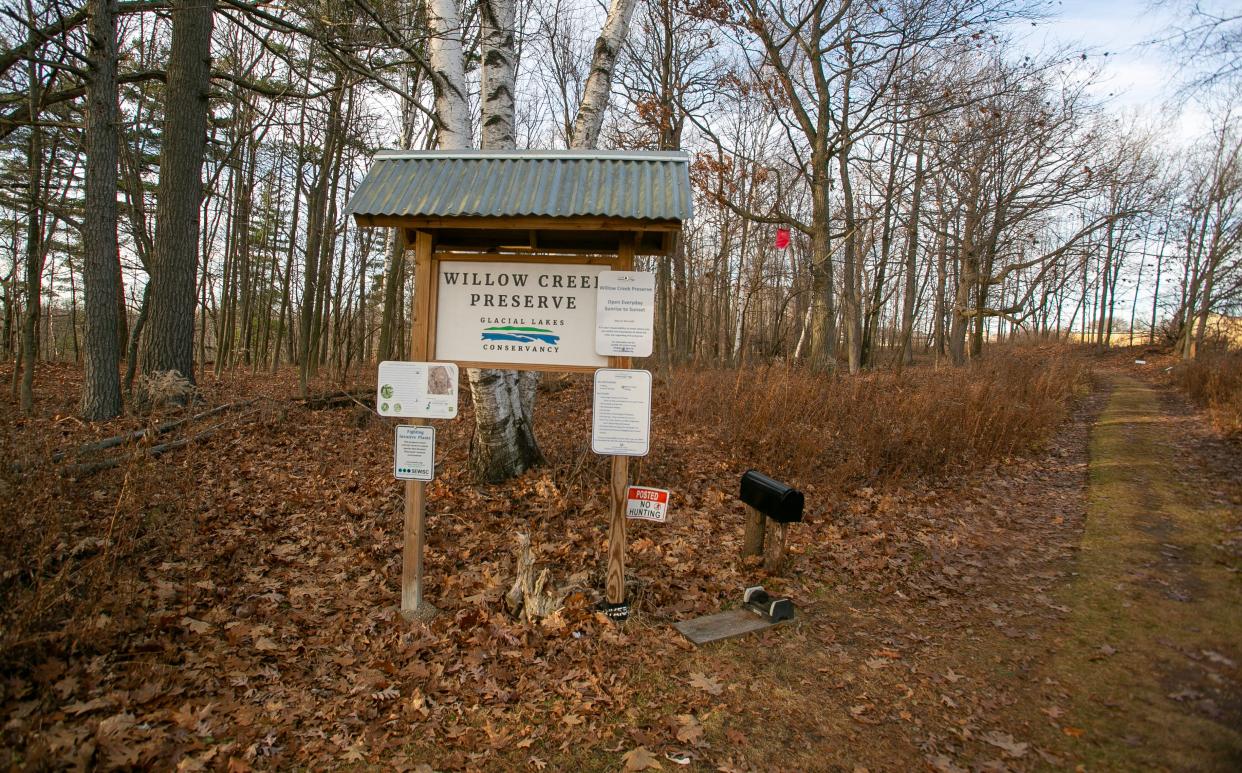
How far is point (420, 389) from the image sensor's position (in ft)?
13.3

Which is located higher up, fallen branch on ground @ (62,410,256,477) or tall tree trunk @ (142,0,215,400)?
tall tree trunk @ (142,0,215,400)

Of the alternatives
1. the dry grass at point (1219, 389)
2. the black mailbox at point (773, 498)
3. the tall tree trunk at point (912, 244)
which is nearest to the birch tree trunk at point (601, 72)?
the black mailbox at point (773, 498)

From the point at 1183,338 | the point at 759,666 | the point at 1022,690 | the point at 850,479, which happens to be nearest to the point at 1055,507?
the point at 850,479

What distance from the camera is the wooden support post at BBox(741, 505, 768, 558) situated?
211 inches

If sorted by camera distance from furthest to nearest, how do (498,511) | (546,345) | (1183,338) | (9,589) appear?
(1183,338)
(498,511)
(546,345)
(9,589)

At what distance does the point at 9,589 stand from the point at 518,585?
2.92m

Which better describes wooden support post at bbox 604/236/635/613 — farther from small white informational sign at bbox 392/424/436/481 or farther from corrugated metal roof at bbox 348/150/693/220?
small white informational sign at bbox 392/424/436/481

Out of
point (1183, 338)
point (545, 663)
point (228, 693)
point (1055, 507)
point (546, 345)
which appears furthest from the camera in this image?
point (1183, 338)

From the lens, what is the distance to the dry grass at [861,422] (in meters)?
8.20

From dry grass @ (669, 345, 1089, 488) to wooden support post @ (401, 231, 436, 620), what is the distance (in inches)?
201

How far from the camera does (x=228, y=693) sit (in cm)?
324

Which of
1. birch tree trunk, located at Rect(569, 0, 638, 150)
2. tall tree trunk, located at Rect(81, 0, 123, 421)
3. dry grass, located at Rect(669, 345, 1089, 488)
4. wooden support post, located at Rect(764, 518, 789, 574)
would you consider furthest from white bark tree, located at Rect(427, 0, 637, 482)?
tall tree trunk, located at Rect(81, 0, 123, 421)

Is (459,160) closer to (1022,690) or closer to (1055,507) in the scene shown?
(1022,690)

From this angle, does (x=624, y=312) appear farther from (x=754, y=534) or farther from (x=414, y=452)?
(x=754, y=534)
